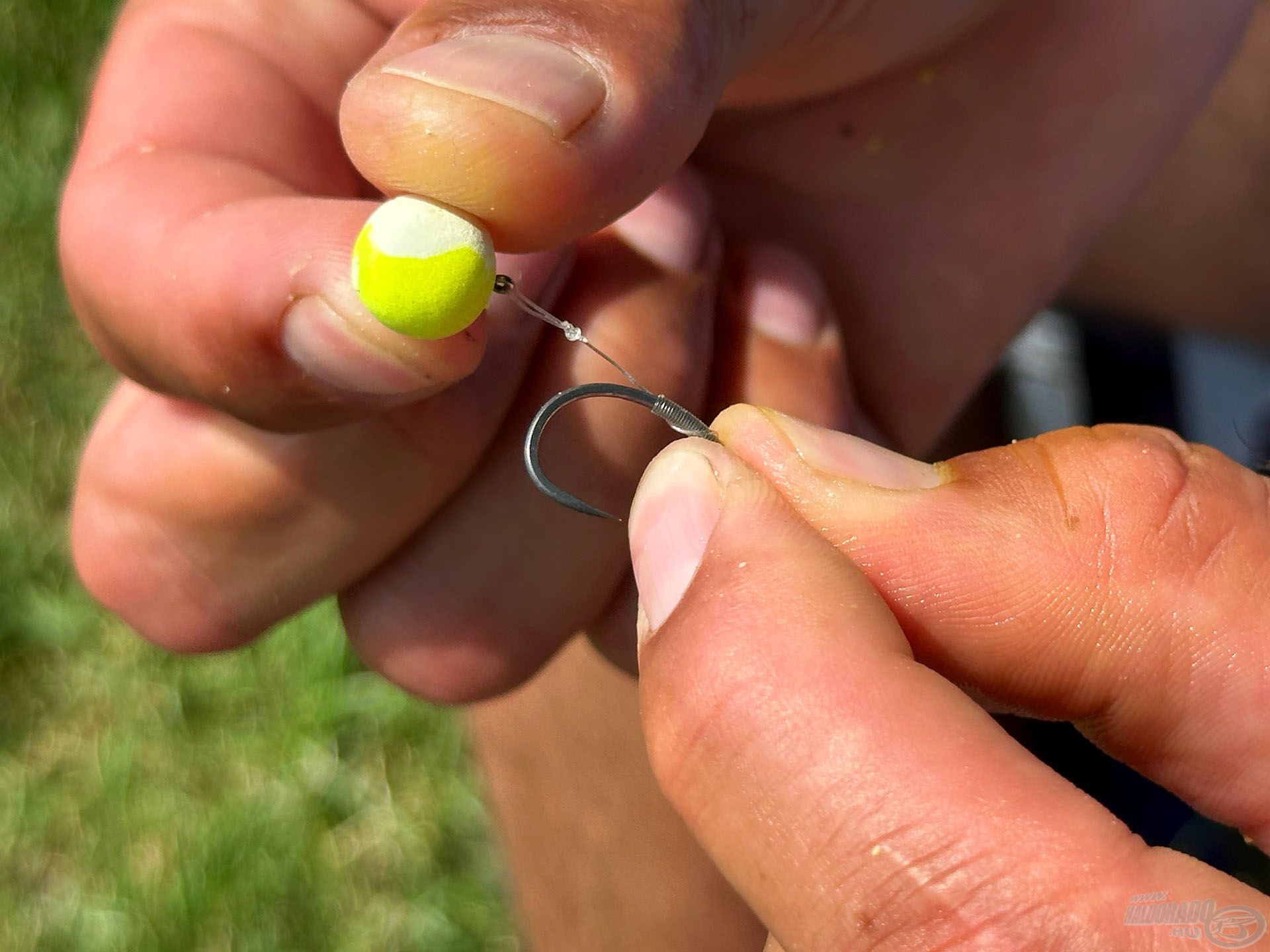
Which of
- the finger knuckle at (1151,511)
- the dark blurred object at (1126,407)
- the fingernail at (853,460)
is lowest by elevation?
the dark blurred object at (1126,407)

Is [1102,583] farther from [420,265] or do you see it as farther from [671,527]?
[420,265]

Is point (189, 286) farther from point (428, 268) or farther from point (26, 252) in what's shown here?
point (26, 252)

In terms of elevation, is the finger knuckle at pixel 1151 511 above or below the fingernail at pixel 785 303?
above

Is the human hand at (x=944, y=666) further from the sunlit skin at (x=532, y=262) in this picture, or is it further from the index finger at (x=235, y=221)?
the index finger at (x=235, y=221)

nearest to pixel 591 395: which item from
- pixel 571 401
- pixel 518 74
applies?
pixel 571 401

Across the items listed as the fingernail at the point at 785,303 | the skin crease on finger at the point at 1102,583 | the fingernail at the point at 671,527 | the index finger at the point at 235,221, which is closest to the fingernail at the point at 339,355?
the index finger at the point at 235,221

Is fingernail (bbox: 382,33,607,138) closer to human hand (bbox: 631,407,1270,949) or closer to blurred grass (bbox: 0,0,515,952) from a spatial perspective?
human hand (bbox: 631,407,1270,949)
